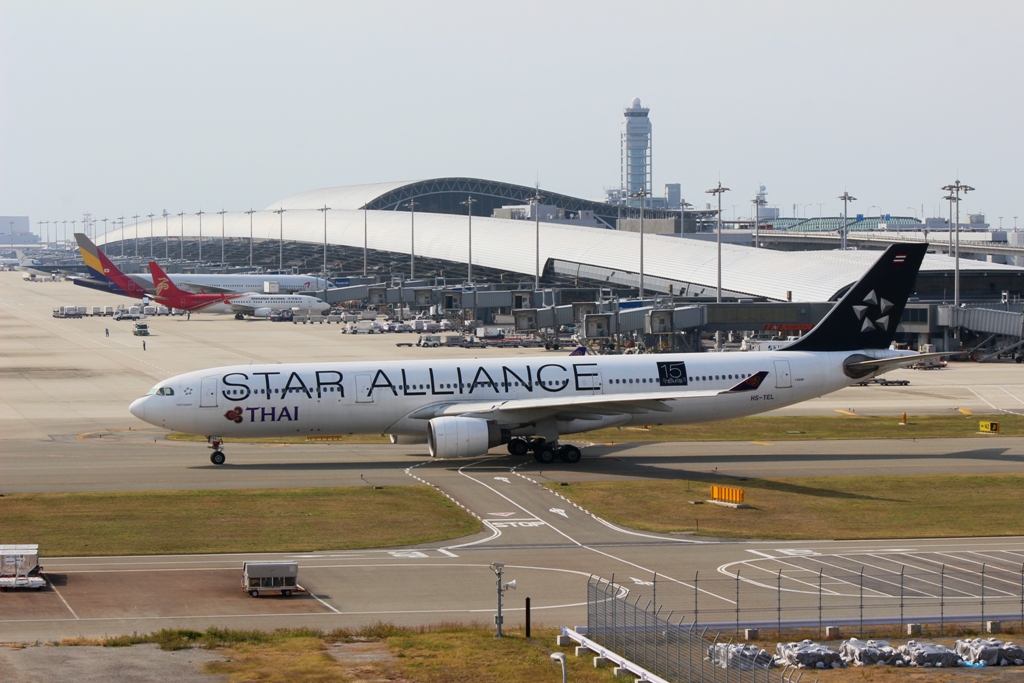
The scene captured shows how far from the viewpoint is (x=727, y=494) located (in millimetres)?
45688

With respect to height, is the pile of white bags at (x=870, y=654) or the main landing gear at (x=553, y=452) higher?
the main landing gear at (x=553, y=452)

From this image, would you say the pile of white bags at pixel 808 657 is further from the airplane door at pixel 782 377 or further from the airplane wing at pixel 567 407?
the airplane door at pixel 782 377

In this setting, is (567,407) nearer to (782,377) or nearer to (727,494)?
(727,494)

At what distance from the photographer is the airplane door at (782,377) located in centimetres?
5703

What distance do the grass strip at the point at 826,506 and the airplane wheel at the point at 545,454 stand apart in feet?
17.3

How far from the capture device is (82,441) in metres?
60.6

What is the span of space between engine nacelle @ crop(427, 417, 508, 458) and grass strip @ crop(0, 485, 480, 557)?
157 inches

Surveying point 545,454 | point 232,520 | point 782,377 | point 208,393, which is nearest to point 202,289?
point 208,393

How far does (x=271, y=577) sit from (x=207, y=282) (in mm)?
141011

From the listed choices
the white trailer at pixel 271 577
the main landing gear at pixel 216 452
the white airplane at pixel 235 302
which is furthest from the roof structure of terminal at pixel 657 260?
the white trailer at pixel 271 577

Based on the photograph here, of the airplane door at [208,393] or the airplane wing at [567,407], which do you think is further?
the airplane door at [208,393]

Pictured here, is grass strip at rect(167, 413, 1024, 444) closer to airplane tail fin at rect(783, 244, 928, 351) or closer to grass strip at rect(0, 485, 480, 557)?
airplane tail fin at rect(783, 244, 928, 351)

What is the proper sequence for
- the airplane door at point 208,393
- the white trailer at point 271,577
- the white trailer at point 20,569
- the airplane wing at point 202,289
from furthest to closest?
1. the airplane wing at point 202,289
2. the airplane door at point 208,393
3. the white trailer at point 20,569
4. the white trailer at point 271,577

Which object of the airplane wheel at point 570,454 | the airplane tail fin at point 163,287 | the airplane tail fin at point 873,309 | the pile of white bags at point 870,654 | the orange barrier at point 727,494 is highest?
the airplane tail fin at point 163,287
